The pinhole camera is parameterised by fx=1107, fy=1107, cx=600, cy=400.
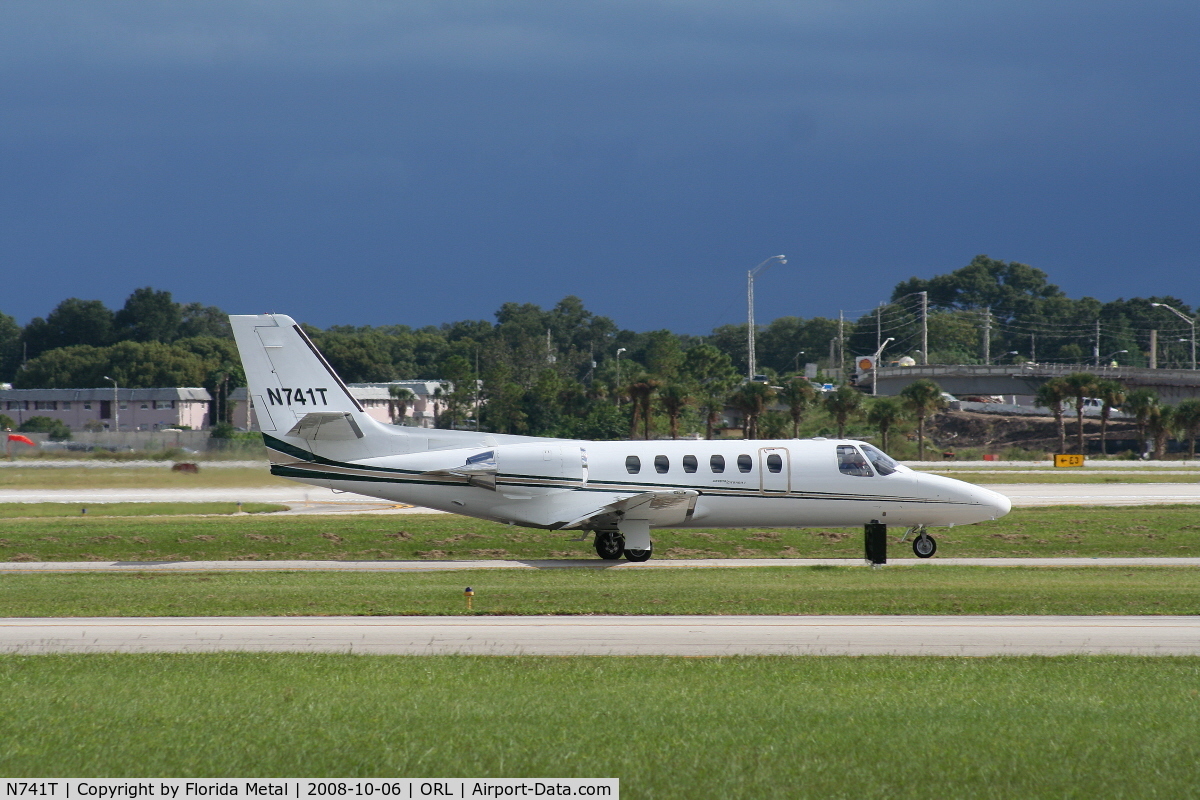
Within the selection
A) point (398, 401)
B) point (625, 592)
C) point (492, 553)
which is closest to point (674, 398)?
point (398, 401)

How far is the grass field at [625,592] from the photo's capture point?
1820cm

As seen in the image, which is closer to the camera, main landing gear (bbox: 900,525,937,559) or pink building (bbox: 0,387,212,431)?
main landing gear (bbox: 900,525,937,559)

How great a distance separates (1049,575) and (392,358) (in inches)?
5940

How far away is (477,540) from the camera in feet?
99.6

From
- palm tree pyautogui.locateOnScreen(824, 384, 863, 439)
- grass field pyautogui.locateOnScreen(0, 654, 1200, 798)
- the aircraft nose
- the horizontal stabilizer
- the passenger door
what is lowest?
grass field pyautogui.locateOnScreen(0, 654, 1200, 798)

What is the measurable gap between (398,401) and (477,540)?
8634 cm

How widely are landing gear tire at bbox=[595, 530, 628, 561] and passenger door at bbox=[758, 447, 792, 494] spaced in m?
3.70

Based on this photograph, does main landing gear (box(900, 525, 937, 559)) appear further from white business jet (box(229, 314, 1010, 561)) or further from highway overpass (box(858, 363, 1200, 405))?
highway overpass (box(858, 363, 1200, 405))

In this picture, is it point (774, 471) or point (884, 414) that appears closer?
point (774, 471)

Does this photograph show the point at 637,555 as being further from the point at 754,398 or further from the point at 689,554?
the point at 754,398

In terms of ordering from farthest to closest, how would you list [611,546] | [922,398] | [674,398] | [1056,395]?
[1056,395], [922,398], [674,398], [611,546]

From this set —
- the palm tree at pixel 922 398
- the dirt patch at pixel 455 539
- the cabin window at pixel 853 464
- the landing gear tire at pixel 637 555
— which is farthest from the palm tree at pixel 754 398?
the landing gear tire at pixel 637 555

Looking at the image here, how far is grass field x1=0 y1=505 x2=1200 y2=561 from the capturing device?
28781 millimetres

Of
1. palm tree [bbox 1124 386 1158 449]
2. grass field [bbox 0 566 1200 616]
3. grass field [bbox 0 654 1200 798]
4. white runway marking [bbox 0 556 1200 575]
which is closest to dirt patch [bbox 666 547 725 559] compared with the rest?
white runway marking [bbox 0 556 1200 575]
